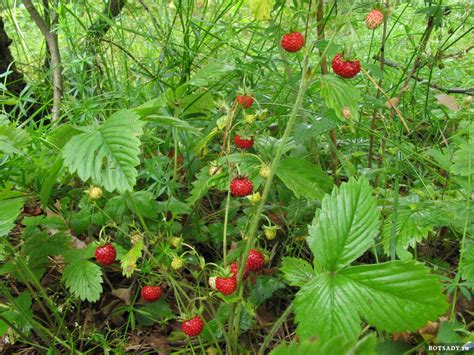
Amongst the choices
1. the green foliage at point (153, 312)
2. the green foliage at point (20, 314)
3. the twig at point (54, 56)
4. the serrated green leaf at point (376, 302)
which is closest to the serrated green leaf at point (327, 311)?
the serrated green leaf at point (376, 302)

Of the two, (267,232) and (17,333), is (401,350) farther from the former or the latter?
(17,333)

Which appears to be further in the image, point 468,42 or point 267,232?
point 468,42

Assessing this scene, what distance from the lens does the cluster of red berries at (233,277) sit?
99 centimetres

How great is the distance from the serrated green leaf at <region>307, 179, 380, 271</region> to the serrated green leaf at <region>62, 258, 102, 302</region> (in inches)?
23.9

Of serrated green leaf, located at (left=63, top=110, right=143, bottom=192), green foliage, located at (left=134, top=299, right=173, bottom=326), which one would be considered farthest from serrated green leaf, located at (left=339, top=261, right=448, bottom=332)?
green foliage, located at (left=134, top=299, right=173, bottom=326)

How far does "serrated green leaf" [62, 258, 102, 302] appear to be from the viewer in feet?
4.18

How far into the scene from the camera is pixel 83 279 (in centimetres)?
130

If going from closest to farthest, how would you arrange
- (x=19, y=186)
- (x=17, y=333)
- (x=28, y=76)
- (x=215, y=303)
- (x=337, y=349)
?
(x=337, y=349)
(x=17, y=333)
(x=215, y=303)
(x=19, y=186)
(x=28, y=76)

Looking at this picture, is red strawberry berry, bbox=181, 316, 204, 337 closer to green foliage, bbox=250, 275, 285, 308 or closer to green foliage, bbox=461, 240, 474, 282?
green foliage, bbox=250, 275, 285, 308

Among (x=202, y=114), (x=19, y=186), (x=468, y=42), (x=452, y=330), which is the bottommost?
(x=19, y=186)

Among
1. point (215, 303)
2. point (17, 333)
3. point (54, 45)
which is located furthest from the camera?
point (54, 45)

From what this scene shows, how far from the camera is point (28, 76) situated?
2.55m

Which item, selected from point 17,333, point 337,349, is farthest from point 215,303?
point 337,349

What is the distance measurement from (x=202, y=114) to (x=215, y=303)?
68cm
